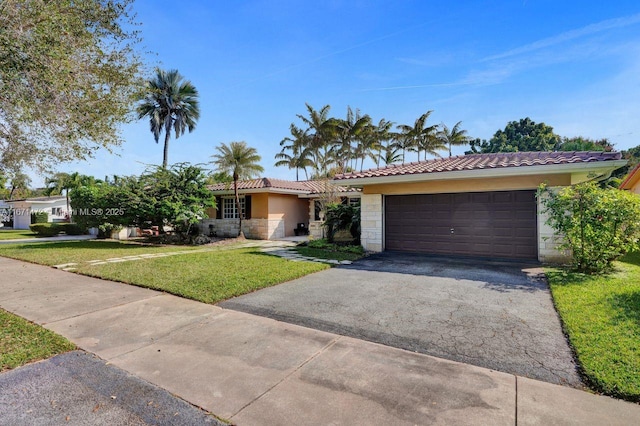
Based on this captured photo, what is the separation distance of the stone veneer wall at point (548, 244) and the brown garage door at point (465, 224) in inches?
10.7

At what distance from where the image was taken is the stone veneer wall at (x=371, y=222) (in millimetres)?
11633

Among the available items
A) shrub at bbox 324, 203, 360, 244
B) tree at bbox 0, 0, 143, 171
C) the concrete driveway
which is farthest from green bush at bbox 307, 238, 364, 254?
tree at bbox 0, 0, 143, 171

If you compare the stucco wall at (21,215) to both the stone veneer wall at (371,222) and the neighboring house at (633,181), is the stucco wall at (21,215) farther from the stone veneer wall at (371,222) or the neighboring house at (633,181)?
the neighboring house at (633,181)

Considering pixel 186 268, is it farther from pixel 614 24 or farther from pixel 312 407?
pixel 614 24

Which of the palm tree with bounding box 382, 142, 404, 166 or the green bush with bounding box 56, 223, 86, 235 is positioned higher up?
the palm tree with bounding box 382, 142, 404, 166

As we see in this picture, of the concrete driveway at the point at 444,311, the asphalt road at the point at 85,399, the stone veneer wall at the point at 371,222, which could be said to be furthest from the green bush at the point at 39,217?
the asphalt road at the point at 85,399

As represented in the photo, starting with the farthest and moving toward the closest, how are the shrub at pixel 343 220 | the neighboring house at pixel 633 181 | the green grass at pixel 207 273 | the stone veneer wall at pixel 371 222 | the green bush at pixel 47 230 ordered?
the green bush at pixel 47 230 → the neighboring house at pixel 633 181 → the shrub at pixel 343 220 → the stone veneer wall at pixel 371 222 → the green grass at pixel 207 273

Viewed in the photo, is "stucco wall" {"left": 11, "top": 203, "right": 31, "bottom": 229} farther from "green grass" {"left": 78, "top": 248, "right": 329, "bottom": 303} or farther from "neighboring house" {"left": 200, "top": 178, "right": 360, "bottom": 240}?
"green grass" {"left": 78, "top": 248, "right": 329, "bottom": 303}

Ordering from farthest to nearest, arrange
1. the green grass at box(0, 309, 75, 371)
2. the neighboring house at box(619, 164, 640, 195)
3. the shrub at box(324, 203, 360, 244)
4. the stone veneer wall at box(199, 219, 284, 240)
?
the stone veneer wall at box(199, 219, 284, 240) → the neighboring house at box(619, 164, 640, 195) → the shrub at box(324, 203, 360, 244) → the green grass at box(0, 309, 75, 371)

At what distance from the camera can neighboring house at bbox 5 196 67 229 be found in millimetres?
33031

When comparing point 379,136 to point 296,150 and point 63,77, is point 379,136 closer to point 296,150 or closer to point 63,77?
point 296,150

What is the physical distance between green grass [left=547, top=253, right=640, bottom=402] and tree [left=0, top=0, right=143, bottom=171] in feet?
30.7

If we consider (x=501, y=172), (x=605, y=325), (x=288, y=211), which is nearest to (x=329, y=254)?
(x=501, y=172)

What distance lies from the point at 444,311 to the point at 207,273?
5.56 metres
